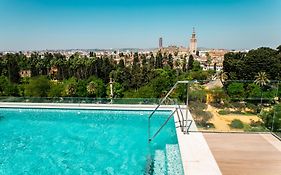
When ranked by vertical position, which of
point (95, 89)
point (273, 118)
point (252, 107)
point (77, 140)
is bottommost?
point (95, 89)

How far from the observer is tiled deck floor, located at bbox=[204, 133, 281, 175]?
4.34 metres

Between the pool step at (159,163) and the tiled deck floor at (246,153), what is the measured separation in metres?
1.02

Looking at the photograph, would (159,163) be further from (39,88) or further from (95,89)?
(95,89)

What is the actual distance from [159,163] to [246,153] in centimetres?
179

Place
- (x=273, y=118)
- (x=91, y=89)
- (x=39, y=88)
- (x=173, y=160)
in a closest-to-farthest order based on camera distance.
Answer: (x=173, y=160) → (x=273, y=118) → (x=39, y=88) → (x=91, y=89)

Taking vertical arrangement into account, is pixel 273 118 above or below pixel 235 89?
below

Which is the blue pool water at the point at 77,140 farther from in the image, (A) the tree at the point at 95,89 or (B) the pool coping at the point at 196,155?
(A) the tree at the point at 95,89

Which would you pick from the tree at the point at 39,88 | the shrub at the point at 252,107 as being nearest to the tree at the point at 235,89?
the shrub at the point at 252,107

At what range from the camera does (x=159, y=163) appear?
5.87 meters

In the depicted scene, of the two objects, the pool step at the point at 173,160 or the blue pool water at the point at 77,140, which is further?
the blue pool water at the point at 77,140

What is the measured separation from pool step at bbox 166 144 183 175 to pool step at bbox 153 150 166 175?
0.38 ft

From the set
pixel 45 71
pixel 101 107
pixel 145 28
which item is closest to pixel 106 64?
pixel 145 28

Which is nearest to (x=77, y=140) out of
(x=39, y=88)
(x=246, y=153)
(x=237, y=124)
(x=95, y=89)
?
(x=237, y=124)

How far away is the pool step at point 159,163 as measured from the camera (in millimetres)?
5346
